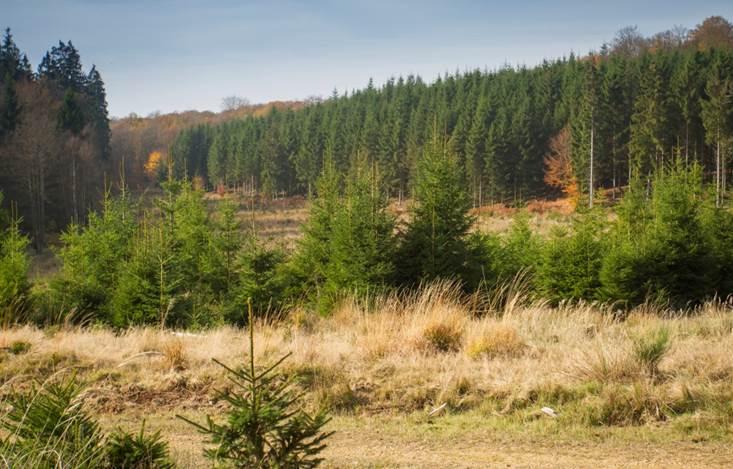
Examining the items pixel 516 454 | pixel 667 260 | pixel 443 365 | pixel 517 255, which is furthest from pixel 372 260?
pixel 667 260

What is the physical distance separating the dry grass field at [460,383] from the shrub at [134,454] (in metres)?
1.22

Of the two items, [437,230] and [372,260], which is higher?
[437,230]

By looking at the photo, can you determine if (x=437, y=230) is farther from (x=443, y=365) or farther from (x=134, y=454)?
(x=134, y=454)

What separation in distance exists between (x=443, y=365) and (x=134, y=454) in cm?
426

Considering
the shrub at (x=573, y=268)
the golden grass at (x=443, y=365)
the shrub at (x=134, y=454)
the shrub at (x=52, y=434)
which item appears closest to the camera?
the shrub at (x=52, y=434)

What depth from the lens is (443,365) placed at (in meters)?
6.90

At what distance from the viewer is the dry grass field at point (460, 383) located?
16.4 feet

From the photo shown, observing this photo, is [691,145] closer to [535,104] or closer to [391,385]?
[535,104]

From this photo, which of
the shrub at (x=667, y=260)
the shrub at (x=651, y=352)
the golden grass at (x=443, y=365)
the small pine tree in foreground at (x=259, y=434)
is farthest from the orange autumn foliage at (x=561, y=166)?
the small pine tree in foreground at (x=259, y=434)

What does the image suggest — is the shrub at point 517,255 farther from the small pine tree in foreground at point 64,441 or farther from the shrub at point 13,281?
the shrub at point 13,281

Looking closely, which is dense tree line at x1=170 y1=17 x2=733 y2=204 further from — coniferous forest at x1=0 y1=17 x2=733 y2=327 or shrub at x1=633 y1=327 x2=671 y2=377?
shrub at x1=633 y1=327 x2=671 y2=377

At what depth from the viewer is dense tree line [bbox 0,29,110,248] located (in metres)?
44.7

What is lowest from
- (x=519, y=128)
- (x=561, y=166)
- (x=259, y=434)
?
(x=259, y=434)

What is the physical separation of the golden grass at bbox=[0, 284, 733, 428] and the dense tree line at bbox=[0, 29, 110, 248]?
1271 inches
